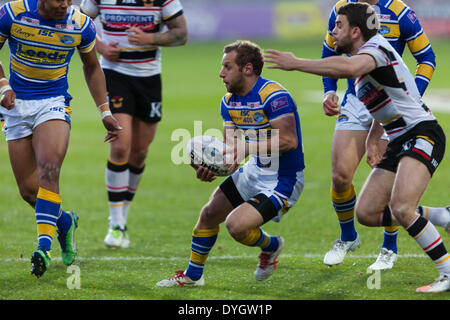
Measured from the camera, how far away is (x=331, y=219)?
938 centimetres

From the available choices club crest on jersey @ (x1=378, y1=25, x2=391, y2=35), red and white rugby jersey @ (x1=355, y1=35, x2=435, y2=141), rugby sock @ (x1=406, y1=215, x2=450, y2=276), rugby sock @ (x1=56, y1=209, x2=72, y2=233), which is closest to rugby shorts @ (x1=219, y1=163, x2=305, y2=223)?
red and white rugby jersey @ (x1=355, y1=35, x2=435, y2=141)

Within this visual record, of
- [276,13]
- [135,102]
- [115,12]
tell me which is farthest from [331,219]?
[276,13]

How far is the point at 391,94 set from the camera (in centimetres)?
591

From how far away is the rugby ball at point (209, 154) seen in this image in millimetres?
6000

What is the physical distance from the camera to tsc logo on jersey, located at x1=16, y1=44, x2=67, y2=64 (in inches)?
255

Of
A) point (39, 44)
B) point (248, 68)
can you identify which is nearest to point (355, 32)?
point (248, 68)

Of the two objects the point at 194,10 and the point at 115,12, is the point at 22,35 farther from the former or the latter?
the point at 194,10

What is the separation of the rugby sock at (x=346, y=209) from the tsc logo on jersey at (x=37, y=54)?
272 centimetres

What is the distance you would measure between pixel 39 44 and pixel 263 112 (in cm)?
194

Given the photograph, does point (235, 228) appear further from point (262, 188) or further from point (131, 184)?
point (131, 184)

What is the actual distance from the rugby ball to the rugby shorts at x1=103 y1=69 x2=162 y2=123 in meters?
2.41

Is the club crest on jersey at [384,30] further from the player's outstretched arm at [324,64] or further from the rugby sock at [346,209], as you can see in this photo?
the player's outstretched arm at [324,64]

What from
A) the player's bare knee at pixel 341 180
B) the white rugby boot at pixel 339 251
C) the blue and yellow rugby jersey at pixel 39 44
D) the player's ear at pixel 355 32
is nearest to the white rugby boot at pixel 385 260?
the white rugby boot at pixel 339 251

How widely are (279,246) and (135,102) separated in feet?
9.68
